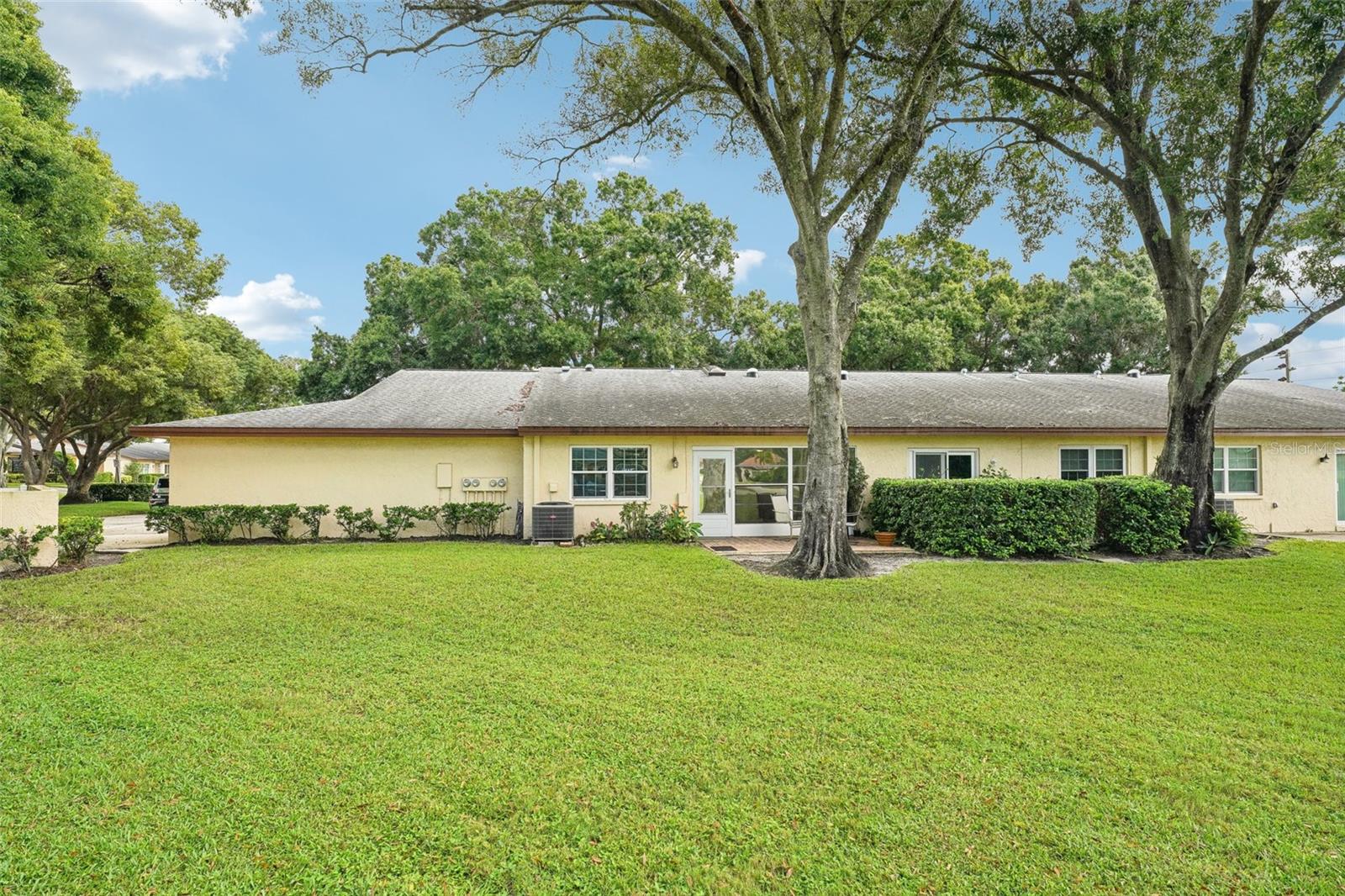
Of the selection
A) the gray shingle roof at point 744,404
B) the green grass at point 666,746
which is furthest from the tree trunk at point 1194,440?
the green grass at point 666,746

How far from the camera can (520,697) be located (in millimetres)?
4277

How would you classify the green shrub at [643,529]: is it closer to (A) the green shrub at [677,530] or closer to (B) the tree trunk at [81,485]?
(A) the green shrub at [677,530]

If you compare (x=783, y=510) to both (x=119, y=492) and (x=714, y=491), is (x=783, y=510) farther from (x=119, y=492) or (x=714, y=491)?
(x=119, y=492)

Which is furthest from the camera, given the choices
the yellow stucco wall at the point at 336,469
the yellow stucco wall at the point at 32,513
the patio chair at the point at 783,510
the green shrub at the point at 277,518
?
the patio chair at the point at 783,510

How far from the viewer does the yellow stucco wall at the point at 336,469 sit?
480 inches

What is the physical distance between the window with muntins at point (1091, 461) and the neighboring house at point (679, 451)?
0.11ft

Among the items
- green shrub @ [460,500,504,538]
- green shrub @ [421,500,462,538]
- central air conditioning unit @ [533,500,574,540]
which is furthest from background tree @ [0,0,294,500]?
central air conditioning unit @ [533,500,574,540]

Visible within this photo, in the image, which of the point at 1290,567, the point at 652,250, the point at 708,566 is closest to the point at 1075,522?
the point at 1290,567

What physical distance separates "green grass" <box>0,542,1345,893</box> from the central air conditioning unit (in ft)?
15.3

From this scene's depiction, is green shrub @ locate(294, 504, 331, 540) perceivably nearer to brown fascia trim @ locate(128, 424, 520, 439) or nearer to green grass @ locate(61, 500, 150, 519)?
brown fascia trim @ locate(128, 424, 520, 439)

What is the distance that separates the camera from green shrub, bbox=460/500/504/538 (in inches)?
488

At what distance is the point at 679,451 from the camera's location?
12.8 meters

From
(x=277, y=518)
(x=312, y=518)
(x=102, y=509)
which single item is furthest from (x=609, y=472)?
(x=102, y=509)

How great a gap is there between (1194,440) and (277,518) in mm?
17084
